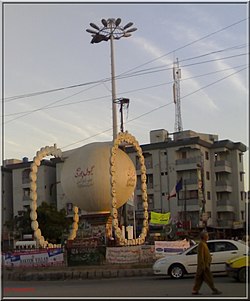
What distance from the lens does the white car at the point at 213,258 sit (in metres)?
20.2

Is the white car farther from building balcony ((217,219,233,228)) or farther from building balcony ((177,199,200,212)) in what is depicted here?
building balcony ((217,219,233,228))

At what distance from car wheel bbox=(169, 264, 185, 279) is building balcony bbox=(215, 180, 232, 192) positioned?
144 ft

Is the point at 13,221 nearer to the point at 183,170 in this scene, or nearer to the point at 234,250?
the point at 183,170

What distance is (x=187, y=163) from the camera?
64188mm

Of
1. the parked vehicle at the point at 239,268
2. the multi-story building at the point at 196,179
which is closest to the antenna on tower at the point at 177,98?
the multi-story building at the point at 196,179

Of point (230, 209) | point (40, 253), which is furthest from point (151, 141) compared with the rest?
point (40, 253)

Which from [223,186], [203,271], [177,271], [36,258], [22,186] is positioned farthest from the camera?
[22,186]

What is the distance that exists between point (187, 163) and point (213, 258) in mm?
44111

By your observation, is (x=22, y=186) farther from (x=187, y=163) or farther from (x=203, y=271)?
(x=203, y=271)

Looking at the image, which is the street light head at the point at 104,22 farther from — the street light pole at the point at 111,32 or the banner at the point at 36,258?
the banner at the point at 36,258

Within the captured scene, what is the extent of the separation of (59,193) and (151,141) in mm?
13542

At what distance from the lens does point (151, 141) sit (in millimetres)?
70812

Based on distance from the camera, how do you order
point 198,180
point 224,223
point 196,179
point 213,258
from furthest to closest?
1. point 224,223
2. point 196,179
3. point 198,180
4. point 213,258

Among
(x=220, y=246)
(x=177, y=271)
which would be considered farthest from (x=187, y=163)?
(x=177, y=271)
